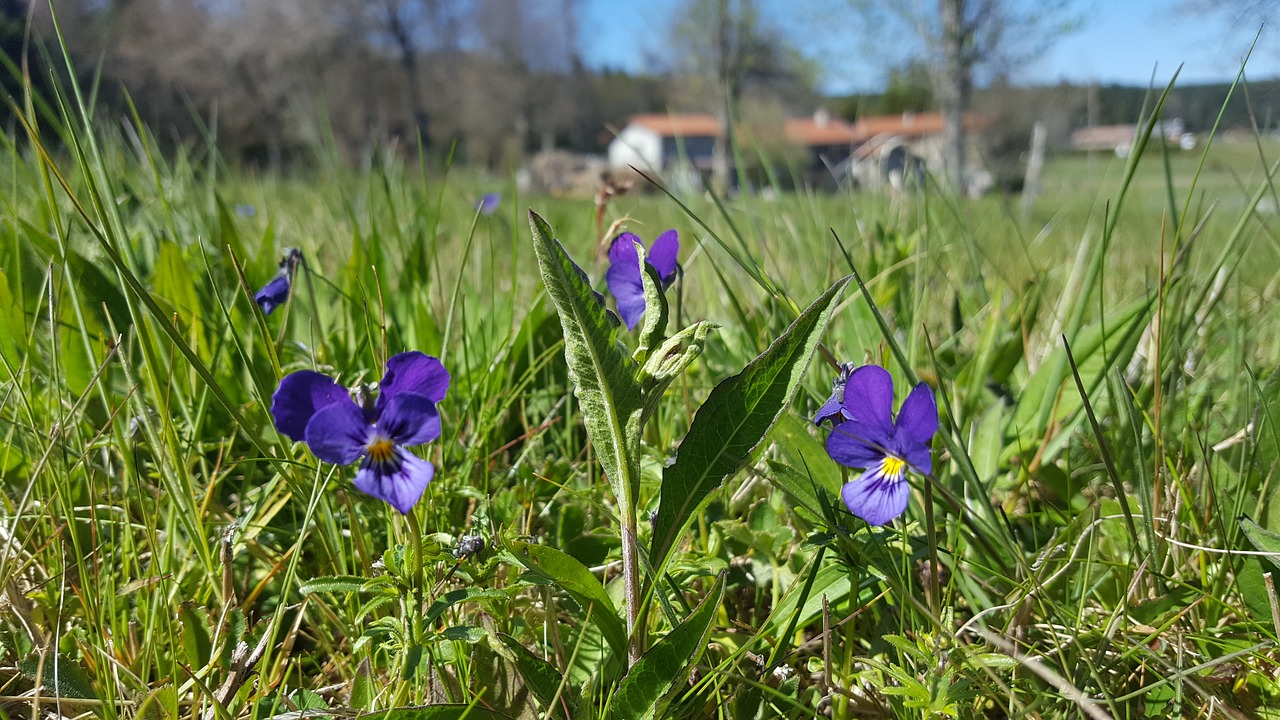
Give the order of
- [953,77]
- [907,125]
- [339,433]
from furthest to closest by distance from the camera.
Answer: [953,77], [907,125], [339,433]

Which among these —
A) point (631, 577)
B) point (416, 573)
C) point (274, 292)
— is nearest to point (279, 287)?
point (274, 292)

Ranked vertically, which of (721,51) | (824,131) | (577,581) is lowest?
(577,581)

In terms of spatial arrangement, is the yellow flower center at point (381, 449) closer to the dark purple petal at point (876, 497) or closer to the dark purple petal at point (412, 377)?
the dark purple petal at point (412, 377)

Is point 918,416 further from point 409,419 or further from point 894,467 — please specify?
point 409,419

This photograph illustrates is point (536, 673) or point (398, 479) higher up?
point (398, 479)

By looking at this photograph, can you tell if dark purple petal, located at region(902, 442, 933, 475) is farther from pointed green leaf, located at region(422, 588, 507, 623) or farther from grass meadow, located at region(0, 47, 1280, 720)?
pointed green leaf, located at region(422, 588, 507, 623)

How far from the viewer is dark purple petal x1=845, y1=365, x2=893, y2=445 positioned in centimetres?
76

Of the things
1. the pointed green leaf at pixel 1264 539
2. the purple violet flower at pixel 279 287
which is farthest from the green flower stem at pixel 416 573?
the pointed green leaf at pixel 1264 539

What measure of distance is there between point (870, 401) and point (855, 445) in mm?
51

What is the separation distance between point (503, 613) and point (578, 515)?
22cm

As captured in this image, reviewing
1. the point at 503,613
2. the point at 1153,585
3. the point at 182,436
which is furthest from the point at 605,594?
the point at 182,436

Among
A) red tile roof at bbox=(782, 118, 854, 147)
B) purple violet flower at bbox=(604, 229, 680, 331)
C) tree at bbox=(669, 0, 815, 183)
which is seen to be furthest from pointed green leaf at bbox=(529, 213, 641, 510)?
red tile roof at bbox=(782, 118, 854, 147)

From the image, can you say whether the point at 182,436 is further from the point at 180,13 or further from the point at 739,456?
the point at 180,13

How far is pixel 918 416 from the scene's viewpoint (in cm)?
74
